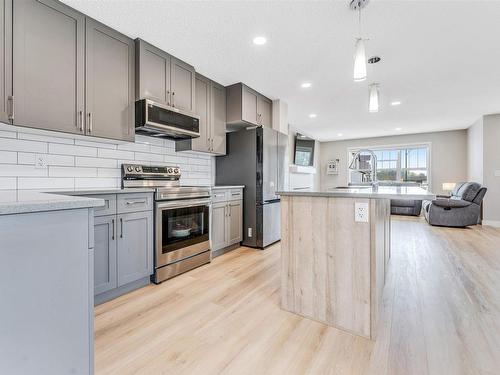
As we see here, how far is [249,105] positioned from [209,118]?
722mm

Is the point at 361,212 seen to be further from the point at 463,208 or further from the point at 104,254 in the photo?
the point at 463,208

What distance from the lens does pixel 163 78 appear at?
9.12ft

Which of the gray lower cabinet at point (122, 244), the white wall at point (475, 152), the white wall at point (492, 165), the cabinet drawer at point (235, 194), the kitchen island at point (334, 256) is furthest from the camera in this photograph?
the white wall at point (475, 152)

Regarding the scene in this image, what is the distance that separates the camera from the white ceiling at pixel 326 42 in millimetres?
2105

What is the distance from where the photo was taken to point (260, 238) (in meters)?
3.74

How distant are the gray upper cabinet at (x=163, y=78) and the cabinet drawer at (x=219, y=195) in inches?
43.0

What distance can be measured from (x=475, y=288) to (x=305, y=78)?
10.0 feet

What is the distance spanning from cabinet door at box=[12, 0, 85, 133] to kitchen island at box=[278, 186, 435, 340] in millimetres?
1934

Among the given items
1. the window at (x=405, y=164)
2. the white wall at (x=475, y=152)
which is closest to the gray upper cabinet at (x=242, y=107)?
the white wall at (x=475, y=152)

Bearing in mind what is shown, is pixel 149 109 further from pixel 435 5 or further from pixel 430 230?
pixel 430 230

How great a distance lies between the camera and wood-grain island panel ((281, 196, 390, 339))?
5.45ft

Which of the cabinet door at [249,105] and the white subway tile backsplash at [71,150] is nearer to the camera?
the white subway tile backsplash at [71,150]

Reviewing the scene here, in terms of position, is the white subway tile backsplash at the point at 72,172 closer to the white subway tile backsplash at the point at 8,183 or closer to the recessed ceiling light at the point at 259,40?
the white subway tile backsplash at the point at 8,183

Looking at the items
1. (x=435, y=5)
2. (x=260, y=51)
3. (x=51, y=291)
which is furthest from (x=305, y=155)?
(x=51, y=291)
